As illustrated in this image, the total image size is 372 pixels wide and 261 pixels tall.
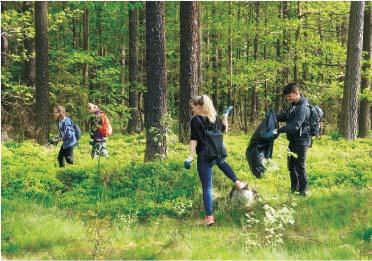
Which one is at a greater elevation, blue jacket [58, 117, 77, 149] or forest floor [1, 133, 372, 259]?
blue jacket [58, 117, 77, 149]

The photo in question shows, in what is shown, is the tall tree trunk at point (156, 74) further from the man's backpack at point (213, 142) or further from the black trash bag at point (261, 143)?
the man's backpack at point (213, 142)

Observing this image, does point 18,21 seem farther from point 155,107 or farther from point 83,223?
point 83,223

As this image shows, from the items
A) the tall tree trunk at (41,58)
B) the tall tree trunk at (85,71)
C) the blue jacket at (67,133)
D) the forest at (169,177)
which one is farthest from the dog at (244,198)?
the tall tree trunk at (85,71)

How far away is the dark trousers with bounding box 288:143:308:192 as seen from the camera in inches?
338

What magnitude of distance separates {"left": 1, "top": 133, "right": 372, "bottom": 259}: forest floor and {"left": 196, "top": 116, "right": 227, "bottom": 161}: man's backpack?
2.77 ft

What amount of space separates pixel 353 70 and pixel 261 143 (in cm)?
807

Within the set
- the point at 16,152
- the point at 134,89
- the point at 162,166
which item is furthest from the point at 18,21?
the point at 162,166

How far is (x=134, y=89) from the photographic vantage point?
2167cm

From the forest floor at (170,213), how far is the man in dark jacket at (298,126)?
0.56 metres

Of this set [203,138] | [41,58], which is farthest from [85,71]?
[203,138]

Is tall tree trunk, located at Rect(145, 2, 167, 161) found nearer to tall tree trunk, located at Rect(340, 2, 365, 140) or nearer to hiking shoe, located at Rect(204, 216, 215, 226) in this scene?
hiking shoe, located at Rect(204, 216, 215, 226)

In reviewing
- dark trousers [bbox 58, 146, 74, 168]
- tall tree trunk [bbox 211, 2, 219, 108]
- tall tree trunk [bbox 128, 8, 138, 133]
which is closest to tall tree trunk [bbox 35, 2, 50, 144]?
dark trousers [bbox 58, 146, 74, 168]

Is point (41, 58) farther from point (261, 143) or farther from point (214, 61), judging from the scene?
point (214, 61)

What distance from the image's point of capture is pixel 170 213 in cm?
821
